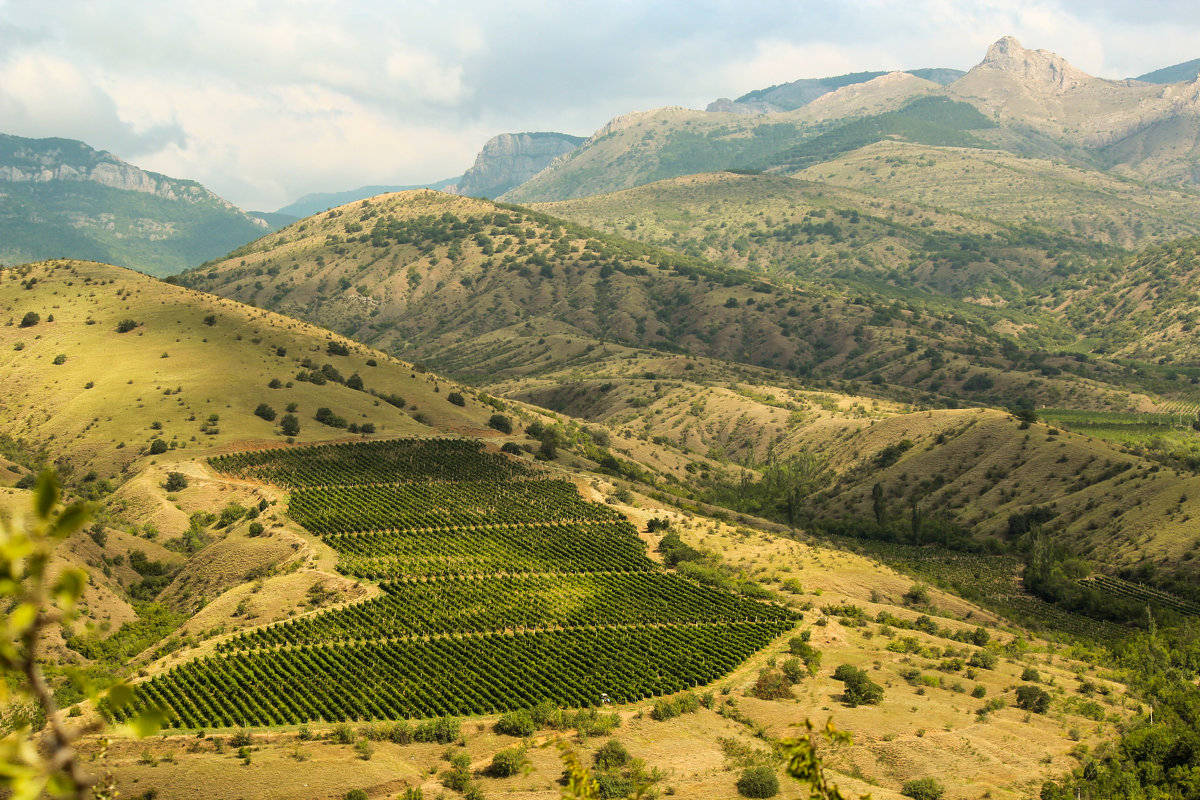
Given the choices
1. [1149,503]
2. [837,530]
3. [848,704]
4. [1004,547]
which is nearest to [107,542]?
[848,704]

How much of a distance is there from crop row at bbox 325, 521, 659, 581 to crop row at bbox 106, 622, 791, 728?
14.4 metres

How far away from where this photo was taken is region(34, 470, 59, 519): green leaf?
6.11 metres

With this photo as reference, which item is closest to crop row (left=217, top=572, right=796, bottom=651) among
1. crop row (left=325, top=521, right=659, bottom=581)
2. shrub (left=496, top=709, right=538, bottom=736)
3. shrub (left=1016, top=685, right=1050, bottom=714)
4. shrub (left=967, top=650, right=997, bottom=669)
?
crop row (left=325, top=521, right=659, bottom=581)

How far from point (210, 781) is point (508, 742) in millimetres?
17689

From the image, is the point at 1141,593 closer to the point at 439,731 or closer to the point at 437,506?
the point at 437,506

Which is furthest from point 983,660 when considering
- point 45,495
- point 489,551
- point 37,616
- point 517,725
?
point 45,495

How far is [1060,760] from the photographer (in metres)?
59.5

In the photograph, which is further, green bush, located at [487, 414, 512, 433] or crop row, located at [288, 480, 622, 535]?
green bush, located at [487, 414, 512, 433]

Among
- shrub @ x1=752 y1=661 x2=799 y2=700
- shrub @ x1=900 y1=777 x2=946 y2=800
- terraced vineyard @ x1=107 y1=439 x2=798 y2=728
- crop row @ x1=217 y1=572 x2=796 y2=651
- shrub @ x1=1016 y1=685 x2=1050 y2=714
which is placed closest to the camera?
shrub @ x1=900 y1=777 x2=946 y2=800

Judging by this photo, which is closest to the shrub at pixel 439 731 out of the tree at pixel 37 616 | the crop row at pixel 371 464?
the crop row at pixel 371 464

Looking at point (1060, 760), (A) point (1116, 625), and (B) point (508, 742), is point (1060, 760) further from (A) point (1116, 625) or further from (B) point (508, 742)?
(A) point (1116, 625)

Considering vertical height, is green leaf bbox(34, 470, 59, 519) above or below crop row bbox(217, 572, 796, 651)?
above

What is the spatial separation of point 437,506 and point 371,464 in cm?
1444

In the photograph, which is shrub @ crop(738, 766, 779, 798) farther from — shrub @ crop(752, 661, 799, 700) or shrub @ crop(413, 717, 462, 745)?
shrub @ crop(413, 717, 462, 745)
